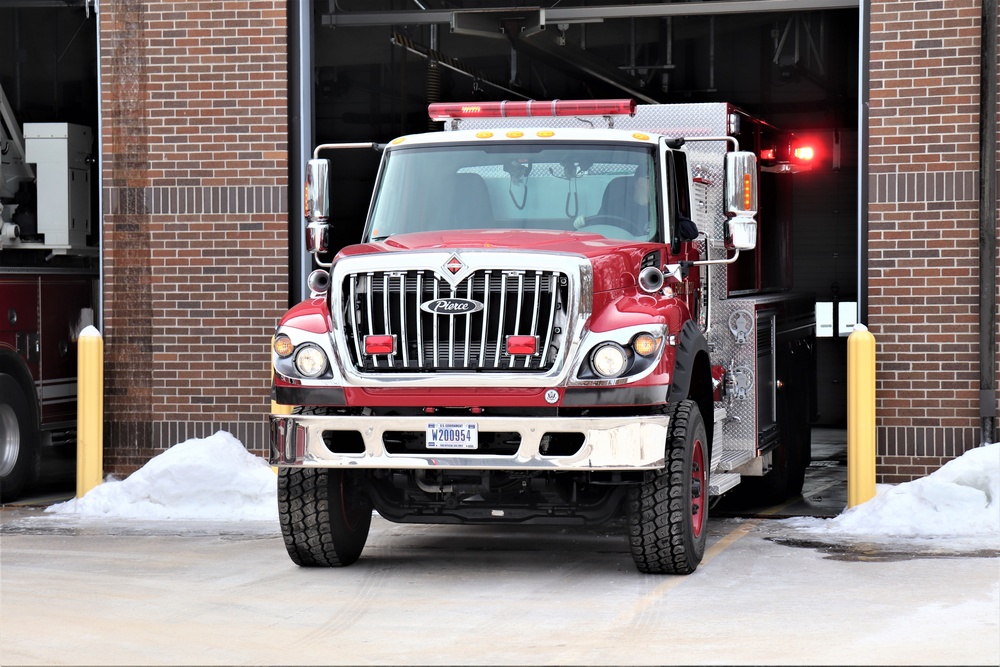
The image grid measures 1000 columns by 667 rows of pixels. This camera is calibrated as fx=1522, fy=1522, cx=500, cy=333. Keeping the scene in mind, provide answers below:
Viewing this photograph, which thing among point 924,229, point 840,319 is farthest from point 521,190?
point 924,229

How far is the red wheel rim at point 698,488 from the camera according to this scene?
9.19 metres

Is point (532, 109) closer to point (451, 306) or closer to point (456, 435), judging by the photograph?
point (451, 306)

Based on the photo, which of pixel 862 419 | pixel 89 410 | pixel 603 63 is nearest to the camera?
pixel 862 419

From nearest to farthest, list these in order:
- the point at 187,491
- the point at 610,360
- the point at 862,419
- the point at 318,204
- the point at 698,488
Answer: the point at 610,360, the point at 698,488, the point at 318,204, the point at 862,419, the point at 187,491

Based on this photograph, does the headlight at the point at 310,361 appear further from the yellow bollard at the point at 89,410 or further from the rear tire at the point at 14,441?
the rear tire at the point at 14,441

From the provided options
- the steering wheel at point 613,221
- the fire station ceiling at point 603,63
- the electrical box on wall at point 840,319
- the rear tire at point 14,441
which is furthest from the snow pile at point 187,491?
the fire station ceiling at point 603,63

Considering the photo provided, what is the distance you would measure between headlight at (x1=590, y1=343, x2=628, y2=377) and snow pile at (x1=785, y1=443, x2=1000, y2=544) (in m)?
3.13

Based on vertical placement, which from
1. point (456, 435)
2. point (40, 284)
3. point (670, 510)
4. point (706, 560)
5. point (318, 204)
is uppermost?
point (318, 204)

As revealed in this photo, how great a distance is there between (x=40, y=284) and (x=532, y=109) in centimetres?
597

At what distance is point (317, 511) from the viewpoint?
9.08 metres

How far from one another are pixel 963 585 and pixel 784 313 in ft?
13.9

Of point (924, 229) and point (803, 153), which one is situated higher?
point (803, 153)

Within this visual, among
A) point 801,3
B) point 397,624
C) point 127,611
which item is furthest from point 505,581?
point 801,3

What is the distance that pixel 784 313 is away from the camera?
12508 millimetres
